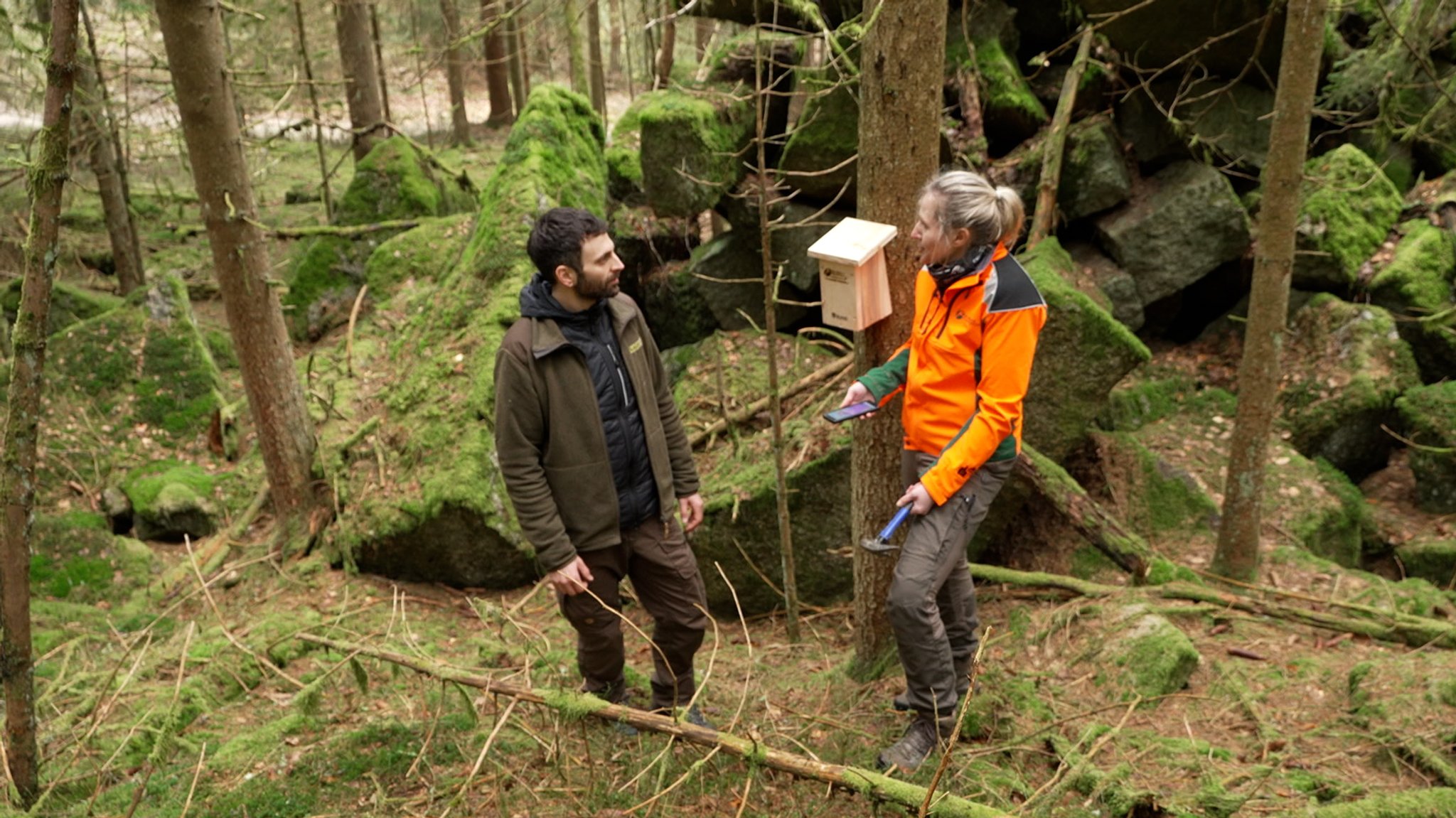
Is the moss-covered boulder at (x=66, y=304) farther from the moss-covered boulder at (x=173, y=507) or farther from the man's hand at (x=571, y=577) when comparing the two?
the man's hand at (x=571, y=577)

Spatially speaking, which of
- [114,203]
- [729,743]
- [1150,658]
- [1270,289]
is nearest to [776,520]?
[1150,658]

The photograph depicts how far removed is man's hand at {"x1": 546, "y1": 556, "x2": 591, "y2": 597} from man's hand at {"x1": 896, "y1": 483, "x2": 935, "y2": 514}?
1.25 m

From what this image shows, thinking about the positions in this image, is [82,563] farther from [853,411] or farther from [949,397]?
[949,397]

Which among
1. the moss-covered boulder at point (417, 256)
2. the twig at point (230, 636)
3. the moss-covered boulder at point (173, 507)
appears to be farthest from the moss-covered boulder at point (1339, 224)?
the moss-covered boulder at point (173, 507)

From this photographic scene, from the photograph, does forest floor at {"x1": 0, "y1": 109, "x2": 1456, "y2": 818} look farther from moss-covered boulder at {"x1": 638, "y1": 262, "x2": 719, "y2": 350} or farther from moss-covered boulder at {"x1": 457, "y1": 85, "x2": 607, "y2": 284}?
moss-covered boulder at {"x1": 638, "y1": 262, "x2": 719, "y2": 350}

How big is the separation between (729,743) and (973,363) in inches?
61.5

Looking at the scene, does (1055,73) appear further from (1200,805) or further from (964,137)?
(1200,805)

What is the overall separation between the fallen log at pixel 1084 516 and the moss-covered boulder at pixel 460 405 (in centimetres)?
339

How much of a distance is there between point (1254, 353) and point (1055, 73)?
3.97 metres

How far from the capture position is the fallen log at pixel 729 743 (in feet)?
8.95

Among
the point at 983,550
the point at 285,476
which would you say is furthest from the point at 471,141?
the point at 983,550

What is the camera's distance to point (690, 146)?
7605mm

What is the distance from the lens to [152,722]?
4.36 m

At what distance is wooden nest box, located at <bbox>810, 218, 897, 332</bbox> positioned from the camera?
3.61m
